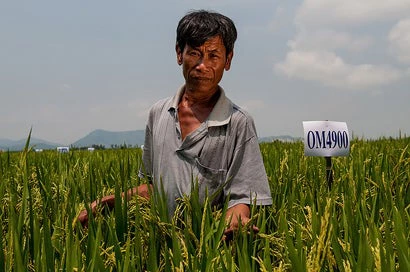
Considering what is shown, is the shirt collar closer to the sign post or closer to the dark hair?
the dark hair

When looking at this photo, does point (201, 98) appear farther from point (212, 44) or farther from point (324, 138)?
point (324, 138)

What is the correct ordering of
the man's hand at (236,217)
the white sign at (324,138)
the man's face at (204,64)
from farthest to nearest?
the white sign at (324,138) → the man's face at (204,64) → the man's hand at (236,217)

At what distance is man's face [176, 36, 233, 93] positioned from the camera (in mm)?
1438

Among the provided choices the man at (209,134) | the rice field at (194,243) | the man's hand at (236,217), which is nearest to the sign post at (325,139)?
the rice field at (194,243)

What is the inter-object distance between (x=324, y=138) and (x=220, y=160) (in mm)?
812

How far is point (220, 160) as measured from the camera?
1.50 metres

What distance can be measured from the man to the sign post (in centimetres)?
68

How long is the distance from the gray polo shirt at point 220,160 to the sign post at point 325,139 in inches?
26.8

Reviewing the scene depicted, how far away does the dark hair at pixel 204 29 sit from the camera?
4.72ft

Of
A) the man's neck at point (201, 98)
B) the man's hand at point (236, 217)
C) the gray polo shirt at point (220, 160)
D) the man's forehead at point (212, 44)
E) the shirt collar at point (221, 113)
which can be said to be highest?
the man's forehead at point (212, 44)

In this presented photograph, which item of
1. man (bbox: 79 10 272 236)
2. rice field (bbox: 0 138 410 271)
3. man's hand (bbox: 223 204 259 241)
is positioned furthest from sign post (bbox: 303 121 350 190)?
man's hand (bbox: 223 204 259 241)

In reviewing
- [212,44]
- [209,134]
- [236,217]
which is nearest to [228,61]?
[212,44]

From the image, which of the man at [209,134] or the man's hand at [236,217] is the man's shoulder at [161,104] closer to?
the man at [209,134]

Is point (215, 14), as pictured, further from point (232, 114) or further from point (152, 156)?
point (152, 156)
